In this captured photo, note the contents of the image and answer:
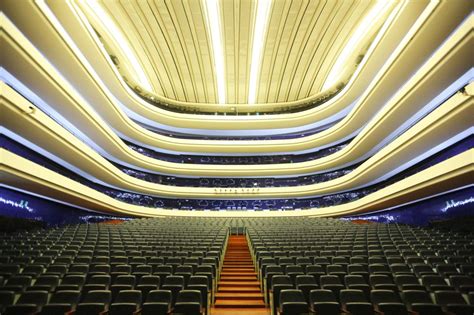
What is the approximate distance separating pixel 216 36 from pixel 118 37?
6.42m

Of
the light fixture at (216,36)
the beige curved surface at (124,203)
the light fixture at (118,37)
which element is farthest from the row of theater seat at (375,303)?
the light fixture at (118,37)

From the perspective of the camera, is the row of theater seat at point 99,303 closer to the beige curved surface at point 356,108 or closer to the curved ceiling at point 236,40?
the beige curved surface at point 356,108

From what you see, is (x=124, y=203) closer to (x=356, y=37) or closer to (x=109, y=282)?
(x=109, y=282)

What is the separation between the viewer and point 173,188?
2456cm

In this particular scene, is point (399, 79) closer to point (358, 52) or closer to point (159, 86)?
point (358, 52)

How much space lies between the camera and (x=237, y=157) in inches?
1113

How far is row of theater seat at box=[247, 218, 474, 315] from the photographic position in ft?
12.2

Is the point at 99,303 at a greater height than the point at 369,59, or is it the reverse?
the point at 369,59

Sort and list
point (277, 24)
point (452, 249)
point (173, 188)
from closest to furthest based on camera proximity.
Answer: point (452, 249), point (277, 24), point (173, 188)

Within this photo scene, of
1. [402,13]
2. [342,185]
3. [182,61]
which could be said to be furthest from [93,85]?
[342,185]

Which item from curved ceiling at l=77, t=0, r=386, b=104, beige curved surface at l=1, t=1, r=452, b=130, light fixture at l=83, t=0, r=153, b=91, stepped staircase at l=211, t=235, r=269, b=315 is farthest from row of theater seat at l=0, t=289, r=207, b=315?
light fixture at l=83, t=0, r=153, b=91

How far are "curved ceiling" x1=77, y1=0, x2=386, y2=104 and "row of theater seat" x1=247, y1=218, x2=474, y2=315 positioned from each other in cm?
1306

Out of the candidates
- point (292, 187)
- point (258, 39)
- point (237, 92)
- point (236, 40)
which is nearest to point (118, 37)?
point (236, 40)

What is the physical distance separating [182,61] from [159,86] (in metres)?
5.30
